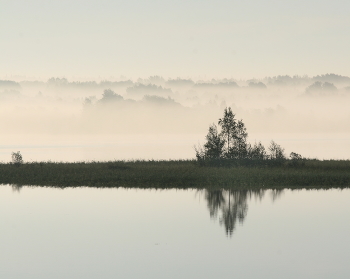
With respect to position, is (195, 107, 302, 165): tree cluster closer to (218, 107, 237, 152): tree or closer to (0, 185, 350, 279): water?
(218, 107, 237, 152): tree

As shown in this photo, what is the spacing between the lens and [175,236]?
2438 centimetres

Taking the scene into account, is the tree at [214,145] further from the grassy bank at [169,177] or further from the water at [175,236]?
the water at [175,236]

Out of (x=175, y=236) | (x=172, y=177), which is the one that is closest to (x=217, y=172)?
(x=172, y=177)

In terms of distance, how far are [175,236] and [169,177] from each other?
27.1 metres

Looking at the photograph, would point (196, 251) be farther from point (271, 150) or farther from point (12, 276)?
point (271, 150)

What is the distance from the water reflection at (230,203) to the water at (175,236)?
62 millimetres

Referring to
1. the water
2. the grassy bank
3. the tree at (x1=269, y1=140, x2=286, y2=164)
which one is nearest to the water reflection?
the water

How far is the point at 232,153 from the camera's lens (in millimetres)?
71938

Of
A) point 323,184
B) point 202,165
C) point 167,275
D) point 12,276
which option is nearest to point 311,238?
point 167,275

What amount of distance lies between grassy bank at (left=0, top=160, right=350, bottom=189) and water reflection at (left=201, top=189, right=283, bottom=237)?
4.16 metres

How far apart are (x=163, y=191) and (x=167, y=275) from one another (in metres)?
26.6

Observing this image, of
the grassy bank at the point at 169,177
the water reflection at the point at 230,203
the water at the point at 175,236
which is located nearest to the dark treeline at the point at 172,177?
the grassy bank at the point at 169,177

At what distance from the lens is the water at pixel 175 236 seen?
18469 mm

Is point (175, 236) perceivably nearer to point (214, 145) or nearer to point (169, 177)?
point (169, 177)
